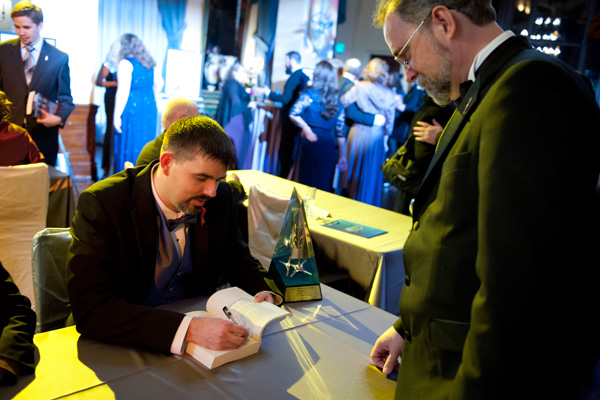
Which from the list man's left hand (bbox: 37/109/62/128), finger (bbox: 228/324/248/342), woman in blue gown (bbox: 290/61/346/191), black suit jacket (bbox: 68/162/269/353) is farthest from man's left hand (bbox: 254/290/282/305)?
woman in blue gown (bbox: 290/61/346/191)

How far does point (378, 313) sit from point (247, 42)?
5.56 m

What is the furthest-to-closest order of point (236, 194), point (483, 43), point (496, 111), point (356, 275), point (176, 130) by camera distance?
point (236, 194)
point (356, 275)
point (176, 130)
point (483, 43)
point (496, 111)

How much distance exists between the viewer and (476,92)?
0.93 metres

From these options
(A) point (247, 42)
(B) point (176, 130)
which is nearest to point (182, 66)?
(A) point (247, 42)

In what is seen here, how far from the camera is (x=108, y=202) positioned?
149 cm

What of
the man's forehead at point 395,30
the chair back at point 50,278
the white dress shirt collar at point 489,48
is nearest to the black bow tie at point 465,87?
the white dress shirt collar at point 489,48

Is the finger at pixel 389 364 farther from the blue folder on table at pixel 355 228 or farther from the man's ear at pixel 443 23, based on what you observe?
the blue folder on table at pixel 355 228

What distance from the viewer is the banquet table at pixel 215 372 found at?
108cm

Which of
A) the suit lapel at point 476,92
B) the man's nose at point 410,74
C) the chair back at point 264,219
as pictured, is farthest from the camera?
the chair back at point 264,219

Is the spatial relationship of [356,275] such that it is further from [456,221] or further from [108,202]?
[456,221]

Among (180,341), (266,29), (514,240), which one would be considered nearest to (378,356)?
(180,341)

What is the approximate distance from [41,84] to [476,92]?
449cm

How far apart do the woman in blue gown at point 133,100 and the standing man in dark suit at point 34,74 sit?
2.78ft

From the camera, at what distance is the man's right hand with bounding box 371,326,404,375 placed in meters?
1.25
